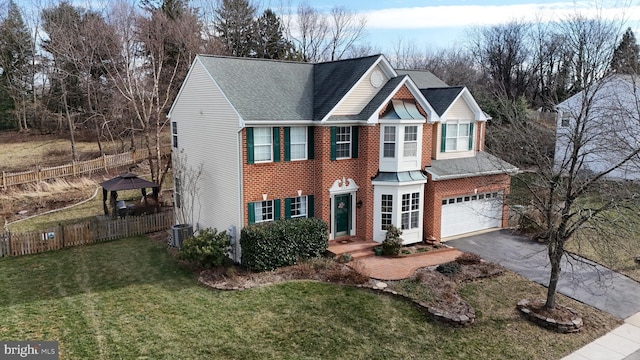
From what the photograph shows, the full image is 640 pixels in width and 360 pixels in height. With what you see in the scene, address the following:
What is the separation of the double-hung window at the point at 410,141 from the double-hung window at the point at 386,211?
210 cm

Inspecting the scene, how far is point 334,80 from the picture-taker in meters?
19.3

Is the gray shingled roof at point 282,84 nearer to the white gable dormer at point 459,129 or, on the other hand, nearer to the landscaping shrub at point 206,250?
the landscaping shrub at point 206,250

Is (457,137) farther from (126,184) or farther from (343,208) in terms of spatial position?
(126,184)

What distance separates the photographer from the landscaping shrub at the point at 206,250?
15.4m

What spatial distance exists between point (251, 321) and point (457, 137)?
14.3 m

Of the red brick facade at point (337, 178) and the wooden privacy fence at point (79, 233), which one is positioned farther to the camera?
the wooden privacy fence at point (79, 233)

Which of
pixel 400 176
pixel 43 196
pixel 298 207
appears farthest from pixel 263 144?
pixel 43 196

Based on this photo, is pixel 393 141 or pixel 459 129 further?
pixel 459 129

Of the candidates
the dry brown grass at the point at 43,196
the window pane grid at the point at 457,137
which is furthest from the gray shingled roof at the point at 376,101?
the dry brown grass at the point at 43,196

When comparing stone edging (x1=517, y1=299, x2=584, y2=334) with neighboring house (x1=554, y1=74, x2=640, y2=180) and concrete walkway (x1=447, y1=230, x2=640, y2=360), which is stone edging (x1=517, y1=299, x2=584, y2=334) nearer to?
concrete walkway (x1=447, y1=230, x2=640, y2=360)

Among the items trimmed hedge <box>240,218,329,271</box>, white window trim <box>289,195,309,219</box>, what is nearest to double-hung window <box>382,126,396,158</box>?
white window trim <box>289,195,309,219</box>

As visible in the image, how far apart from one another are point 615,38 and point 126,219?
2334cm

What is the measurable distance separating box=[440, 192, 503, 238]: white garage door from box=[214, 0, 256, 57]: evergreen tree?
98.2 ft

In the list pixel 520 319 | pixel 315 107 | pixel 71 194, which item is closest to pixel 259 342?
pixel 520 319
